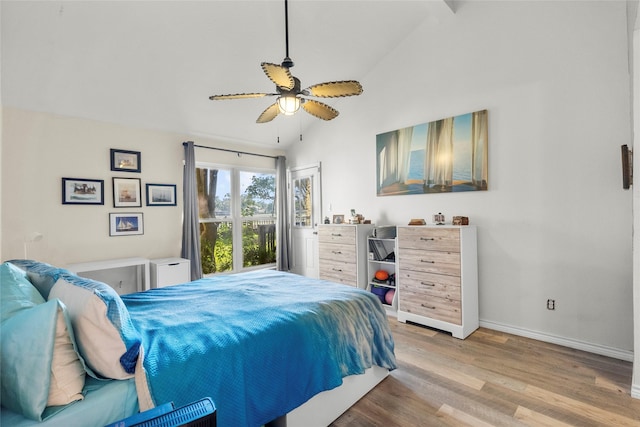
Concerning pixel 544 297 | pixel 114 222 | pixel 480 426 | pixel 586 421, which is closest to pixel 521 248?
pixel 544 297

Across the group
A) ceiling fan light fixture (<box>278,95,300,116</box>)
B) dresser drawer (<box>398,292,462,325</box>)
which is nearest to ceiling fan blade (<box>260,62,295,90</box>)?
ceiling fan light fixture (<box>278,95,300,116</box>)

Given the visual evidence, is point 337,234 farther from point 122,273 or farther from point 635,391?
point 635,391

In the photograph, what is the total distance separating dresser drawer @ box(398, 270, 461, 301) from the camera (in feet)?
10.2

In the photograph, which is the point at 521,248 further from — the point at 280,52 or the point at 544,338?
the point at 280,52

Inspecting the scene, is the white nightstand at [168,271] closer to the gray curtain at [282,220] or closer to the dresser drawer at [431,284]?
the gray curtain at [282,220]

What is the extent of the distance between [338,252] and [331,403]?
96.0 inches

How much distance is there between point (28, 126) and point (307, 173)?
3516 mm

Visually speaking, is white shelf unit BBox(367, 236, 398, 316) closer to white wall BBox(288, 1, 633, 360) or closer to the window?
white wall BBox(288, 1, 633, 360)

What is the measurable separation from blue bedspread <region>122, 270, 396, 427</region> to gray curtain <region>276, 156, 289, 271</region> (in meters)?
2.87

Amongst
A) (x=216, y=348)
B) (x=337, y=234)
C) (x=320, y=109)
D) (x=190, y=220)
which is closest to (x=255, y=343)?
(x=216, y=348)

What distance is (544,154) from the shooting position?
9.63 feet

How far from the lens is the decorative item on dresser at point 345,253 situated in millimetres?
4016

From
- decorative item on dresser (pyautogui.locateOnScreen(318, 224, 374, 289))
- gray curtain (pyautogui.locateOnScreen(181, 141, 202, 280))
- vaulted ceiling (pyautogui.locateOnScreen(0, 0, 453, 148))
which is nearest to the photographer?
vaulted ceiling (pyautogui.locateOnScreen(0, 0, 453, 148))

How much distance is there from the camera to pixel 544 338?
295 cm
